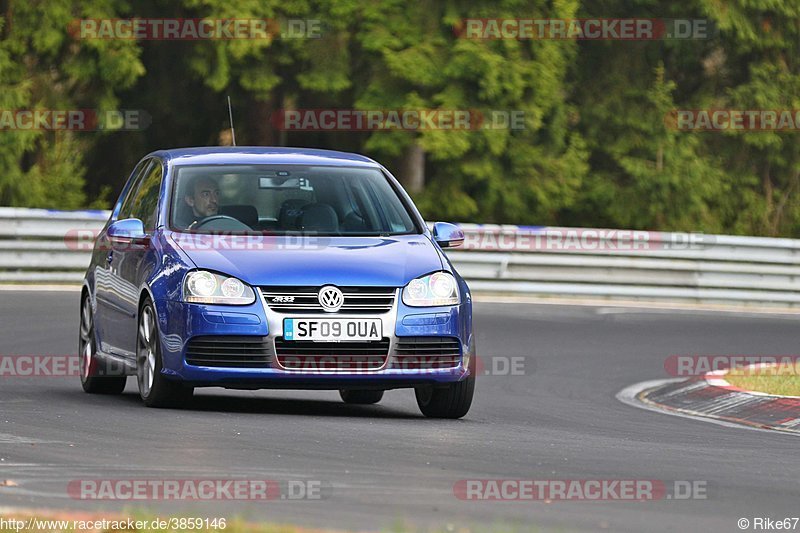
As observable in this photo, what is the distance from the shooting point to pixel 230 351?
10.2 m

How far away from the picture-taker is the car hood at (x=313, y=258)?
1016cm

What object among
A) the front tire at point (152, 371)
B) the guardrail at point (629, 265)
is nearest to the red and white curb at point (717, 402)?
the front tire at point (152, 371)

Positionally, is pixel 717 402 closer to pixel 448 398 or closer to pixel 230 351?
pixel 448 398

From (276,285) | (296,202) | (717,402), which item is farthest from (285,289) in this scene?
(717,402)

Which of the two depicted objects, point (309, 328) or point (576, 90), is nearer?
point (309, 328)

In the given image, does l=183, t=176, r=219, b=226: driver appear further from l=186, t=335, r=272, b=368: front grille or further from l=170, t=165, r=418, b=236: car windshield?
l=186, t=335, r=272, b=368: front grille

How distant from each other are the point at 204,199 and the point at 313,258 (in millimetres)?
1198

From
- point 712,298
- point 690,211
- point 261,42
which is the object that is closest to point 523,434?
point 712,298

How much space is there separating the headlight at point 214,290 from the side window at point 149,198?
38.1 inches

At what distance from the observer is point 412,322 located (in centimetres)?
1029

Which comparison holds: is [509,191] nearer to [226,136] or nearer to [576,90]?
[576,90]

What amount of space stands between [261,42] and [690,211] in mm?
7437

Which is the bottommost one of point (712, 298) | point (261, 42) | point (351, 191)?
point (712, 298)

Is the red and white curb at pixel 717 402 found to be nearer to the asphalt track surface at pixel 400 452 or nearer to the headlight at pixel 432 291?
the asphalt track surface at pixel 400 452
